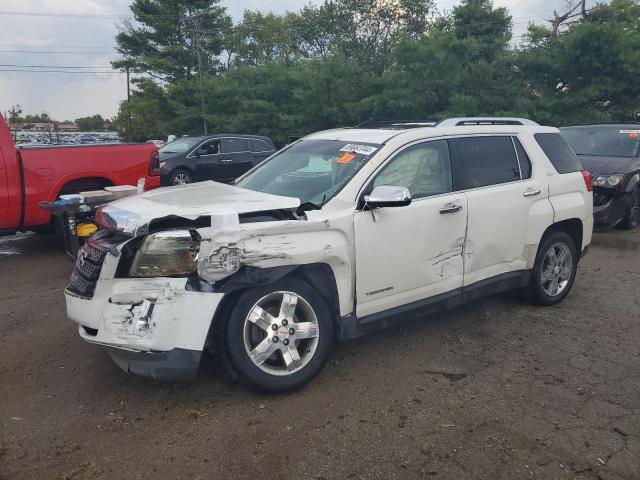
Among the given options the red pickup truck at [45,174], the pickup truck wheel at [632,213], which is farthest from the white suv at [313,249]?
the pickup truck wheel at [632,213]

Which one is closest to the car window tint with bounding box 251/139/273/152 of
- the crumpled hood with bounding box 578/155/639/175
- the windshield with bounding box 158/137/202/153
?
the windshield with bounding box 158/137/202/153

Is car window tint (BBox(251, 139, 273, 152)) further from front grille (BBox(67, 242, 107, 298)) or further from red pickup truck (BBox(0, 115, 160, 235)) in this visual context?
front grille (BBox(67, 242, 107, 298))

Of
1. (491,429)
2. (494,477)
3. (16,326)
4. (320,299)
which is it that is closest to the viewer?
(494,477)

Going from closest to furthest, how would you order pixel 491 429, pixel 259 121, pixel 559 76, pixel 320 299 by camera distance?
1. pixel 491 429
2. pixel 320 299
3. pixel 559 76
4. pixel 259 121

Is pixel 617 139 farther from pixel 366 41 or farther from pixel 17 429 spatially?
pixel 366 41

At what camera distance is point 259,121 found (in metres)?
27.5

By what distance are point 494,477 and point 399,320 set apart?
1.43 metres

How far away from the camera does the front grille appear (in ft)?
10.8

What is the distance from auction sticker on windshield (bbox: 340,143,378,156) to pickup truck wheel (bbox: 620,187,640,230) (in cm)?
676

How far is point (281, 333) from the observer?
11.1 feet

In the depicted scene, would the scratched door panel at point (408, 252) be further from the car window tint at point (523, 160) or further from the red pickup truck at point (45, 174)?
the red pickup truck at point (45, 174)

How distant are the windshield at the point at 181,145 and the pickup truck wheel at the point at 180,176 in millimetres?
567

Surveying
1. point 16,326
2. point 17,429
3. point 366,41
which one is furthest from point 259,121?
point 17,429

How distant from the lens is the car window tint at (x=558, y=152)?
5141 millimetres
